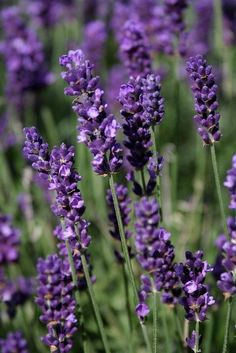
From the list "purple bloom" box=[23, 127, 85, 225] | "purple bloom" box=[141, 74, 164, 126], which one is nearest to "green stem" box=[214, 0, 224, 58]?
"purple bloom" box=[141, 74, 164, 126]

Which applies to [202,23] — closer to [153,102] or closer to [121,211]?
[121,211]

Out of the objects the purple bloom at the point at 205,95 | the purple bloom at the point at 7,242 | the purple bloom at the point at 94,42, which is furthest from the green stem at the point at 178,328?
the purple bloom at the point at 94,42

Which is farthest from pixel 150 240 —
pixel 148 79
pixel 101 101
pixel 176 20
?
pixel 176 20

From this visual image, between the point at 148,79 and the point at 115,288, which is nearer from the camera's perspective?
the point at 148,79

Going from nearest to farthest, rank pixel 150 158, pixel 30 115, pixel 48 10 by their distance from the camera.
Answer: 1. pixel 150 158
2. pixel 48 10
3. pixel 30 115

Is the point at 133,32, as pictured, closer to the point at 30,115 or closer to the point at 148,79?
the point at 148,79

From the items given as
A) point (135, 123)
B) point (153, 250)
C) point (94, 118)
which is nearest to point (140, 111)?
point (135, 123)
